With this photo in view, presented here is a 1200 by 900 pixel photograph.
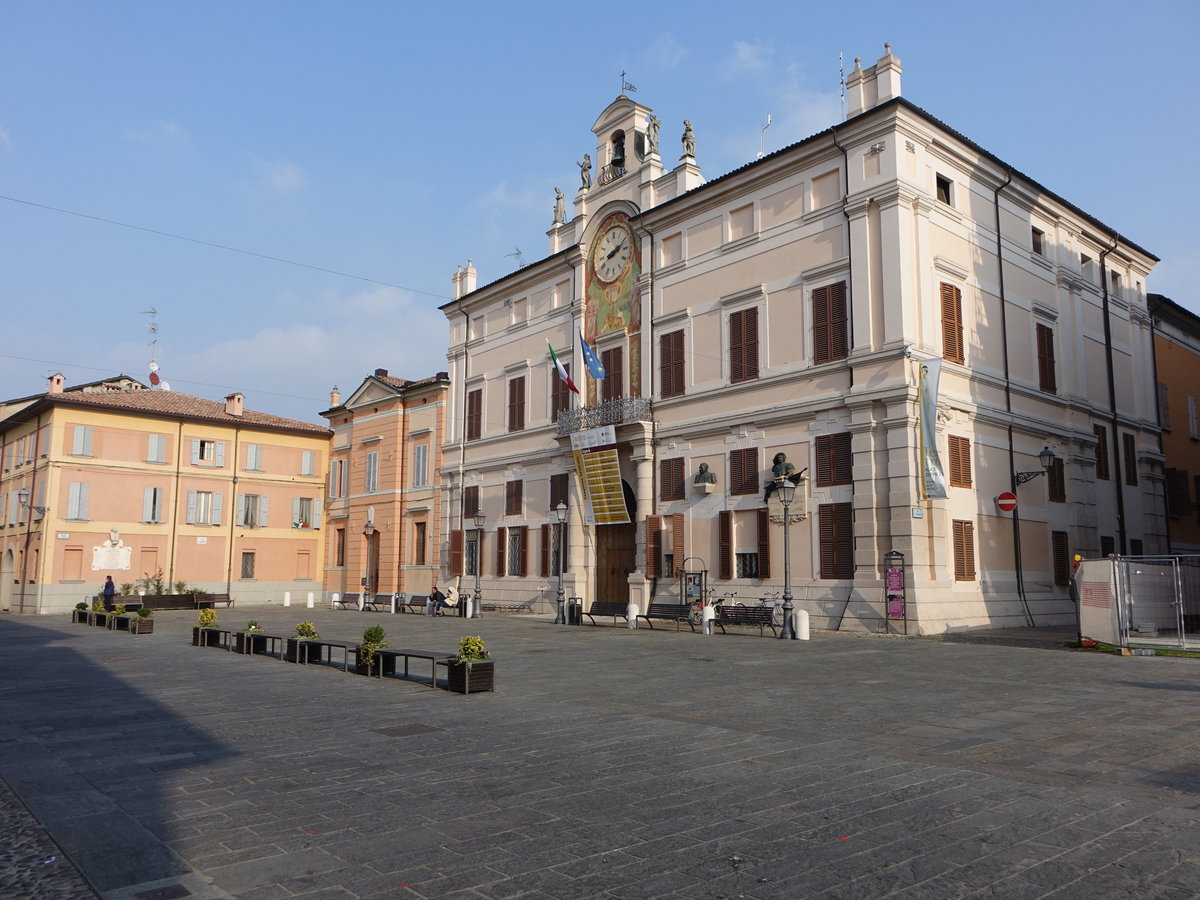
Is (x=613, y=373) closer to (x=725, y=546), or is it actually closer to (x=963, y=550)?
(x=725, y=546)

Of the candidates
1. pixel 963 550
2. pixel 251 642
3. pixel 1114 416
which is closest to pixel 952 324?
pixel 963 550

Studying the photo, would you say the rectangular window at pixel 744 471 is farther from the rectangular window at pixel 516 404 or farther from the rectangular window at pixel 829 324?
the rectangular window at pixel 516 404

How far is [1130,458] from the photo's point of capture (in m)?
28.5

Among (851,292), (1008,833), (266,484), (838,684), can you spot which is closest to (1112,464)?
(851,292)

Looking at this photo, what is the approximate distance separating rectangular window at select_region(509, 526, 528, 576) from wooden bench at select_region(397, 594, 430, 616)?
4204mm

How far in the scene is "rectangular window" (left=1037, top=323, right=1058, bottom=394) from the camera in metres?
25.3

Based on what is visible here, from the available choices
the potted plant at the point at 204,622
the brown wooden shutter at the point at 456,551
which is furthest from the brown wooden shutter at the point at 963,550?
the brown wooden shutter at the point at 456,551

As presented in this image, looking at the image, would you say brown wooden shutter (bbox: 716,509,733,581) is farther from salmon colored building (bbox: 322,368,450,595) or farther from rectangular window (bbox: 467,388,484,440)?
salmon colored building (bbox: 322,368,450,595)

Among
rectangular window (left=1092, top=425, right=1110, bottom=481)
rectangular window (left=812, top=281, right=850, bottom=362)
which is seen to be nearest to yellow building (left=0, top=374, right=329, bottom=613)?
rectangular window (left=812, top=281, right=850, bottom=362)

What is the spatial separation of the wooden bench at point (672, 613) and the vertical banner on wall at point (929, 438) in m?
6.71

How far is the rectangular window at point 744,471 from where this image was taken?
2434 cm

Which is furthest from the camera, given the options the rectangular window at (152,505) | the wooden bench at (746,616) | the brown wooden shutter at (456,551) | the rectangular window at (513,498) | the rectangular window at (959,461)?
the rectangular window at (152,505)

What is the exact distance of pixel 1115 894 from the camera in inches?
170

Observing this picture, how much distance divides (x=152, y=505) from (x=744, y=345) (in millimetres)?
30901
